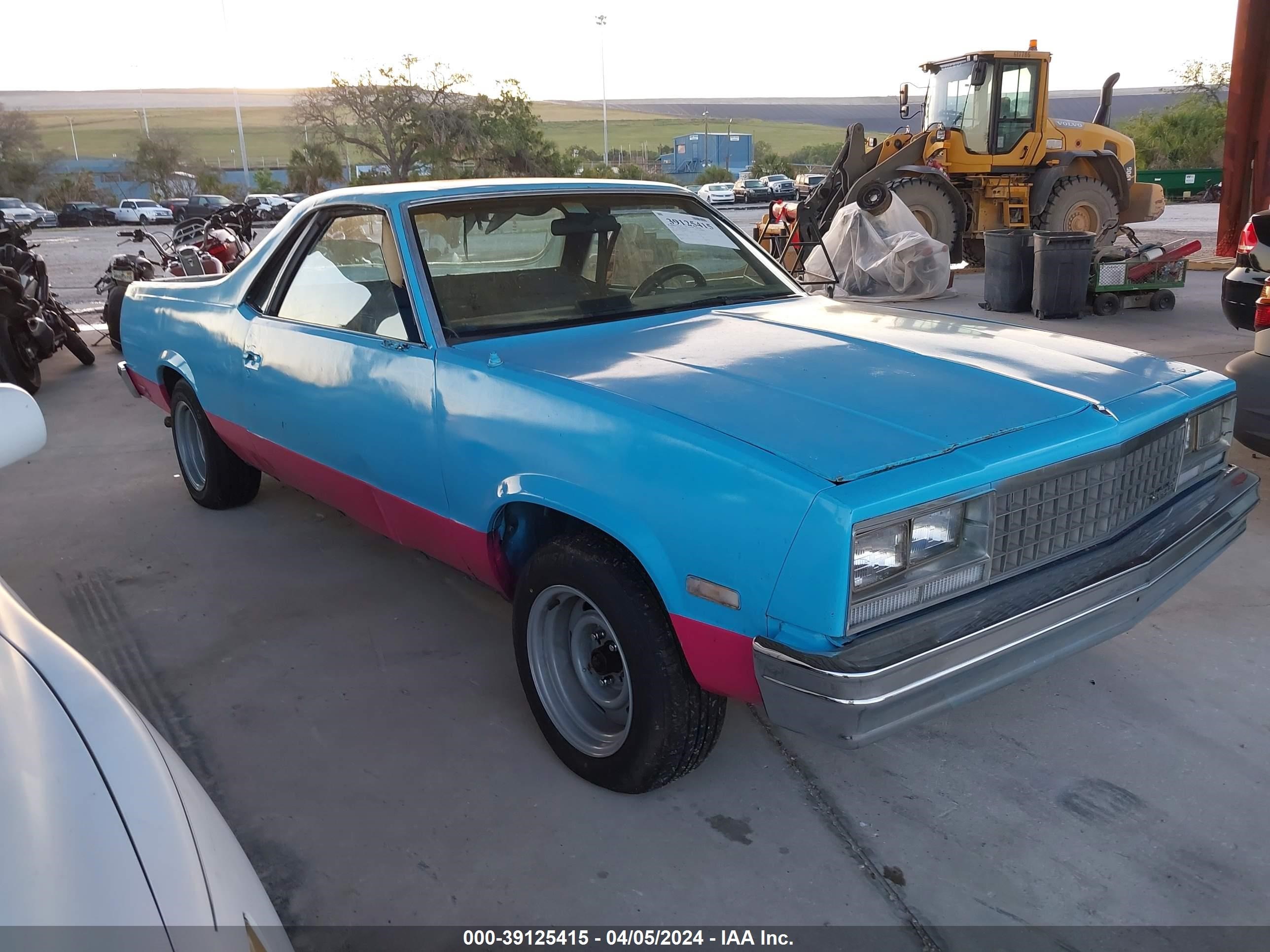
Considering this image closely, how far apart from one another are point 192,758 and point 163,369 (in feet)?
8.47

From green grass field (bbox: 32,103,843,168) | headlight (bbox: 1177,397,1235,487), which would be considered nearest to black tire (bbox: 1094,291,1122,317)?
headlight (bbox: 1177,397,1235,487)

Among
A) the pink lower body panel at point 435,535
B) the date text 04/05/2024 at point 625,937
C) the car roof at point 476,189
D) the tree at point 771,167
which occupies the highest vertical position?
the tree at point 771,167

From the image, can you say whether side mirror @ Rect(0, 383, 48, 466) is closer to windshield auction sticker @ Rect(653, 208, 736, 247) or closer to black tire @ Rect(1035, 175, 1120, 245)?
windshield auction sticker @ Rect(653, 208, 736, 247)

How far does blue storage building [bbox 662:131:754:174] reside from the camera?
72.8 m

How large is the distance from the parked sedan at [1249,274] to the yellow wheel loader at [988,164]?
7.04 m

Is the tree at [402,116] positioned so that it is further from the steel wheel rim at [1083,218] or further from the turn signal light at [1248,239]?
the turn signal light at [1248,239]

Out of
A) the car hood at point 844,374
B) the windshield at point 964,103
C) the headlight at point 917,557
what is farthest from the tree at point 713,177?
the headlight at point 917,557

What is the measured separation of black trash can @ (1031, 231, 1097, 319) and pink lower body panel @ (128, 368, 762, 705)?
786cm

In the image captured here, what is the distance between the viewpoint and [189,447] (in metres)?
4.84

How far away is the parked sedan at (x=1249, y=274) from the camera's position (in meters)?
5.41

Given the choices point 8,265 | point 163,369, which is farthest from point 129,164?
point 163,369

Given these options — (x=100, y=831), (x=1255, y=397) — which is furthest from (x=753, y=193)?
(x=100, y=831)

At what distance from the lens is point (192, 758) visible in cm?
274

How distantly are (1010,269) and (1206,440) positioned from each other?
7477mm
